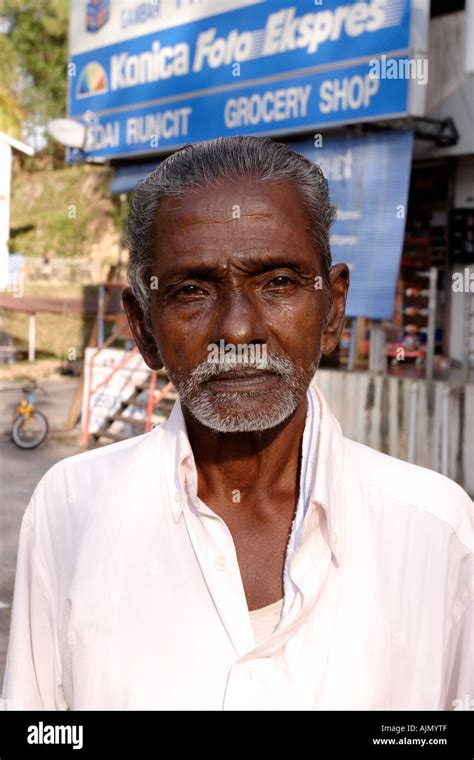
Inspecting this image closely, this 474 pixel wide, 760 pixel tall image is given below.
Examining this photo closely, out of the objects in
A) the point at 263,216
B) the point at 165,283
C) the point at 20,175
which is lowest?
the point at 165,283

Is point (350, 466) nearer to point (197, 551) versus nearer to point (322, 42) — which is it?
point (197, 551)

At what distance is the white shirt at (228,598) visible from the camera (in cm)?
159

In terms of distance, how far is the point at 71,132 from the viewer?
42.2 feet

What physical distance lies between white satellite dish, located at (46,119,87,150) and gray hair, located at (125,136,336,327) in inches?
453

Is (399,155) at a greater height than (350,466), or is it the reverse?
(399,155)

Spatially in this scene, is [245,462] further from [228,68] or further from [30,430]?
[30,430]

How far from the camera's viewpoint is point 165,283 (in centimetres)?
177

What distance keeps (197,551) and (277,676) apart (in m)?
0.26

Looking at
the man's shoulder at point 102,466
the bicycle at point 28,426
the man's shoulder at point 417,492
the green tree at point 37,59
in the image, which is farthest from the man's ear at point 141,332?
the green tree at point 37,59

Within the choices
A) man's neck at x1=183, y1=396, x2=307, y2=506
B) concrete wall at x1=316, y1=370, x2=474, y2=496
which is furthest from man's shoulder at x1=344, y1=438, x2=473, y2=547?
concrete wall at x1=316, y1=370, x2=474, y2=496

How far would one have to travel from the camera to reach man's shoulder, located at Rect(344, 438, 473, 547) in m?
1.69

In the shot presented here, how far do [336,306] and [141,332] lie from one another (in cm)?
42

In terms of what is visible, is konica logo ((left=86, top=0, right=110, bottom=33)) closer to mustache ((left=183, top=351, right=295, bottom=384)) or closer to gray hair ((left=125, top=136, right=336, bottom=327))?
gray hair ((left=125, top=136, right=336, bottom=327))
